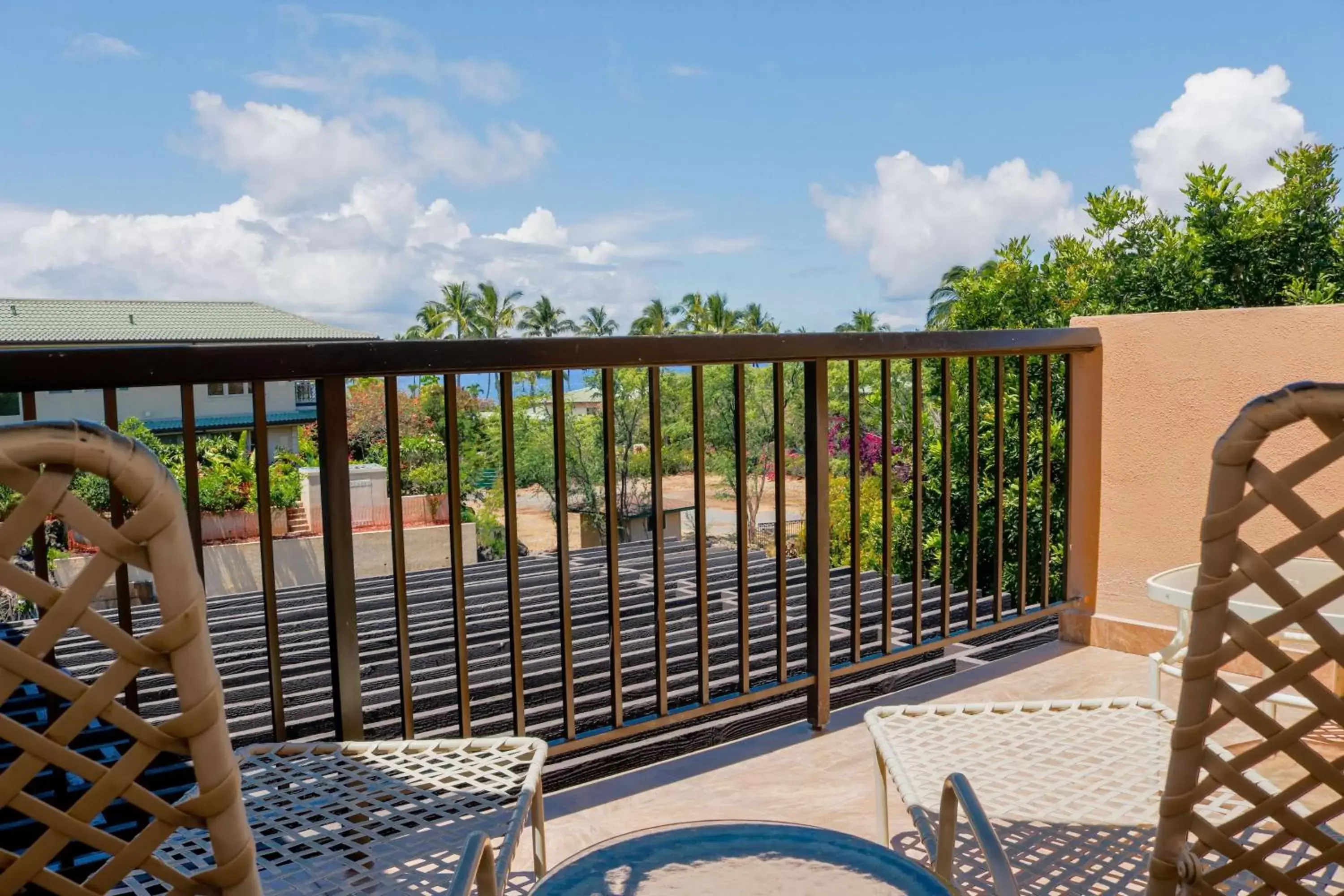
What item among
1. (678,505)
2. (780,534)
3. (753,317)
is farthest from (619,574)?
(753,317)

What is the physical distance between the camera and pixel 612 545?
7.43 ft

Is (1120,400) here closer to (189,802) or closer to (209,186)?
(189,802)

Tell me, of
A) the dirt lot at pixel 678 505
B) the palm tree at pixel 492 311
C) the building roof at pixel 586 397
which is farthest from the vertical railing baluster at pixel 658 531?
the palm tree at pixel 492 311

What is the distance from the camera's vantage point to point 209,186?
8881 centimetres

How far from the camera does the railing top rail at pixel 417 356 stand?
4.87ft

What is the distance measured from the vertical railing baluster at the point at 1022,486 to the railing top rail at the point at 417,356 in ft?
1.44

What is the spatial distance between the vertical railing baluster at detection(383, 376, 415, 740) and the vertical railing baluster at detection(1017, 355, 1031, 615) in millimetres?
2047

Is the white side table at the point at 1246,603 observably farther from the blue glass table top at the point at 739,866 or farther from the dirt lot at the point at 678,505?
the dirt lot at the point at 678,505

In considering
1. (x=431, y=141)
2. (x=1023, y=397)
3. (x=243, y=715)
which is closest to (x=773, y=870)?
(x=1023, y=397)

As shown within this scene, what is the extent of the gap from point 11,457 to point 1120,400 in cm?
334

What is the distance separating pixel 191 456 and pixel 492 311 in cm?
6457

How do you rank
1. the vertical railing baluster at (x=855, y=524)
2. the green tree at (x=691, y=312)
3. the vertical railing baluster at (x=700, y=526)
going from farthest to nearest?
the green tree at (x=691, y=312)
the vertical railing baluster at (x=855, y=524)
the vertical railing baluster at (x=700, y=526)

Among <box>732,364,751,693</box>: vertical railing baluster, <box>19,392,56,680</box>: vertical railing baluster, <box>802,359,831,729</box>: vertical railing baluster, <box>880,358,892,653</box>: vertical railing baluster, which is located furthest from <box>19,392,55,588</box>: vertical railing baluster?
<box>880,358,892,653</box>: vertical railing baluster

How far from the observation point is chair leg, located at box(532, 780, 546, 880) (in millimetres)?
1530
